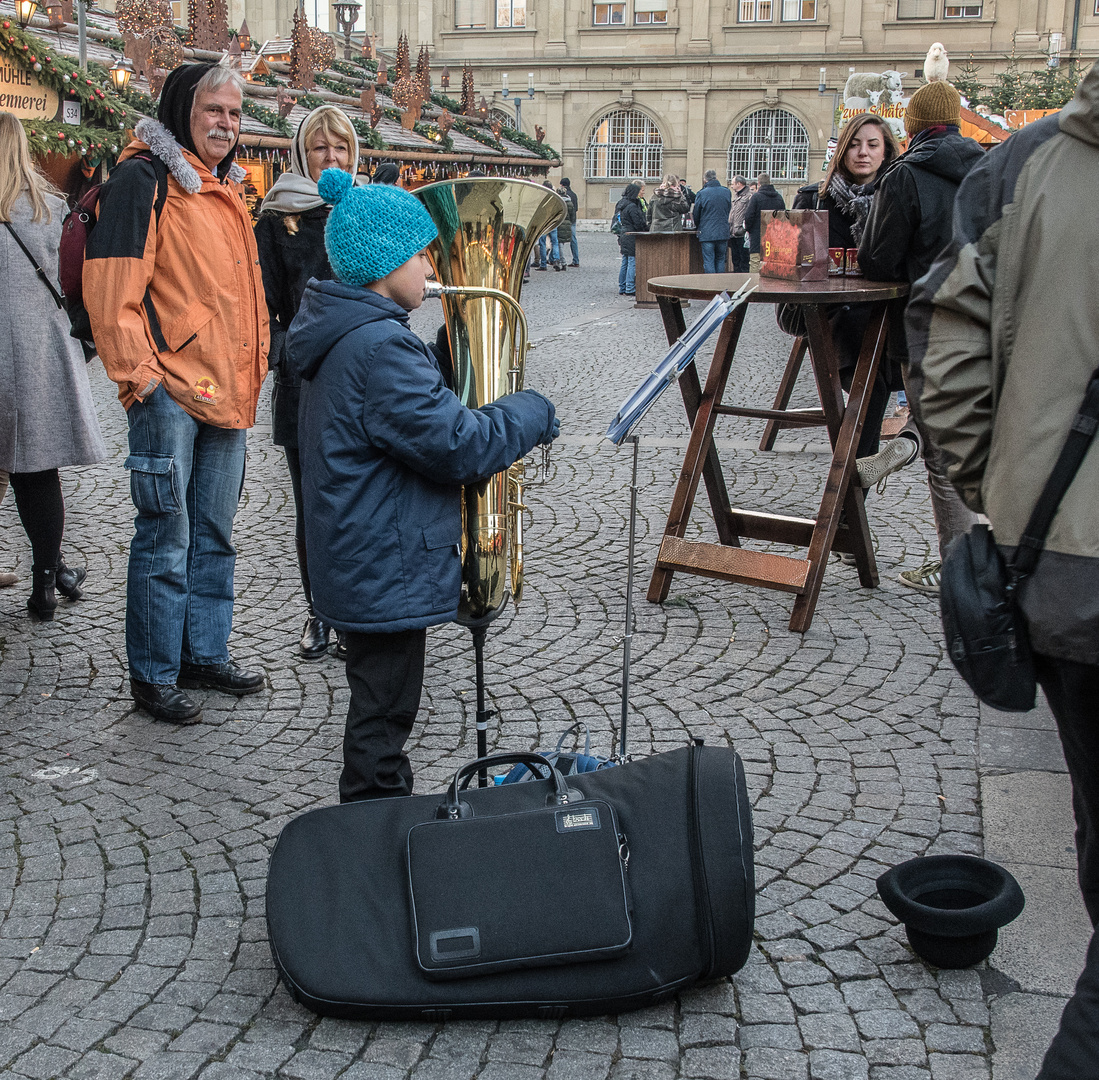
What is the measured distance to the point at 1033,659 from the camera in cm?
183

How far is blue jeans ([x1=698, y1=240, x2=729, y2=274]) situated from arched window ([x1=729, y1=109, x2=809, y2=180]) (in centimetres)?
2779

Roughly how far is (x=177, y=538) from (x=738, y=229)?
15.9 meters

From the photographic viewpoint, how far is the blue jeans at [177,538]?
3688mm

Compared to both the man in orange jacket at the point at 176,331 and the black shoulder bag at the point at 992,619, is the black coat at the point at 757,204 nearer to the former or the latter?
the man in orange jacket at the point at 176,331

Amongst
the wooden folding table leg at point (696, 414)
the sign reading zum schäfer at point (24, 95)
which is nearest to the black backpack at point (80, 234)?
the wooden folding table leg at point (696, 414)

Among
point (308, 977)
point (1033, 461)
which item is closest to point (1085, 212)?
point (1033, 461)

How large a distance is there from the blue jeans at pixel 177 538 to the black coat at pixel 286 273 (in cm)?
19

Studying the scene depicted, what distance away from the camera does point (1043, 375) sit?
1.75m

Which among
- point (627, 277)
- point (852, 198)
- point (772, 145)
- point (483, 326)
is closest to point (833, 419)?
point (852, 198)

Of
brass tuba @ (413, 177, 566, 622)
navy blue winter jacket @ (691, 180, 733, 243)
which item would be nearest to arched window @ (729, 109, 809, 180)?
navy blue winter jacket @ (691, 180, 733, 243)

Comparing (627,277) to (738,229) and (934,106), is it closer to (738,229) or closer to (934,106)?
(738,229)

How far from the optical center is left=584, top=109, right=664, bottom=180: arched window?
44688 millimetres

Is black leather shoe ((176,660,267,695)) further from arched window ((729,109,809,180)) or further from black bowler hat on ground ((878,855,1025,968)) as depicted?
arched window ((729,109,809,180))

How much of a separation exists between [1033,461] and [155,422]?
2669mm
